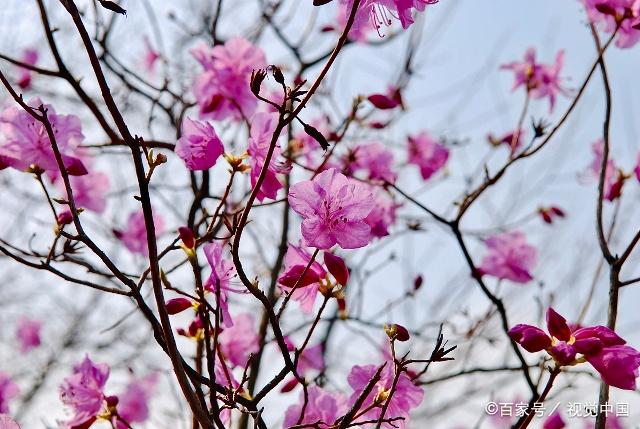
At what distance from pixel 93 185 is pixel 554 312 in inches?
61.7

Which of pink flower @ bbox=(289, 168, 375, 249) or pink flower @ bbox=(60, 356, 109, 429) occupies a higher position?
pink flower @ bbox=(289, 168, 375, 249)

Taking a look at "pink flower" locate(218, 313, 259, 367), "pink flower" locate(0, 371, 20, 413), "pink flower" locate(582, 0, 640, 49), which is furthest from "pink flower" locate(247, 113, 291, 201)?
"pink flower" locate(0, 371, 20, 413)

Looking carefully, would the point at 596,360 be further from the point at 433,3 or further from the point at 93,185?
the point at 93,185

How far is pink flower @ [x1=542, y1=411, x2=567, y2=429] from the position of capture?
1758mm

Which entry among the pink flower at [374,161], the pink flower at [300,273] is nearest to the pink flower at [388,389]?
the pink flower at [300,273]

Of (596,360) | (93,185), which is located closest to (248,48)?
(93,185)

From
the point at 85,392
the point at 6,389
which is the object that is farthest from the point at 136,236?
the point at 85,392

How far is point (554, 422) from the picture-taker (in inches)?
69.2

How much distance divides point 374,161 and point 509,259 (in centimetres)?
64

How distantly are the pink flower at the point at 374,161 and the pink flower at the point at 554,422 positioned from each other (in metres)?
1.05

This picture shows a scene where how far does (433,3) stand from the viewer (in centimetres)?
115

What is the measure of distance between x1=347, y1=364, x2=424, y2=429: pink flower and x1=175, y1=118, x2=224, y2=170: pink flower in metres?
0.52

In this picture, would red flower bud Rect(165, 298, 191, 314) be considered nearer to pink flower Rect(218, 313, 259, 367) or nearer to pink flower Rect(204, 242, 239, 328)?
pink flower Rect(204, 242, 239, 328)

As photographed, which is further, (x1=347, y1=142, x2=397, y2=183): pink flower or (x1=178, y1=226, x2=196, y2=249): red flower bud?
(x1=347, y1=142, x2=397, y2=183): pink flower
